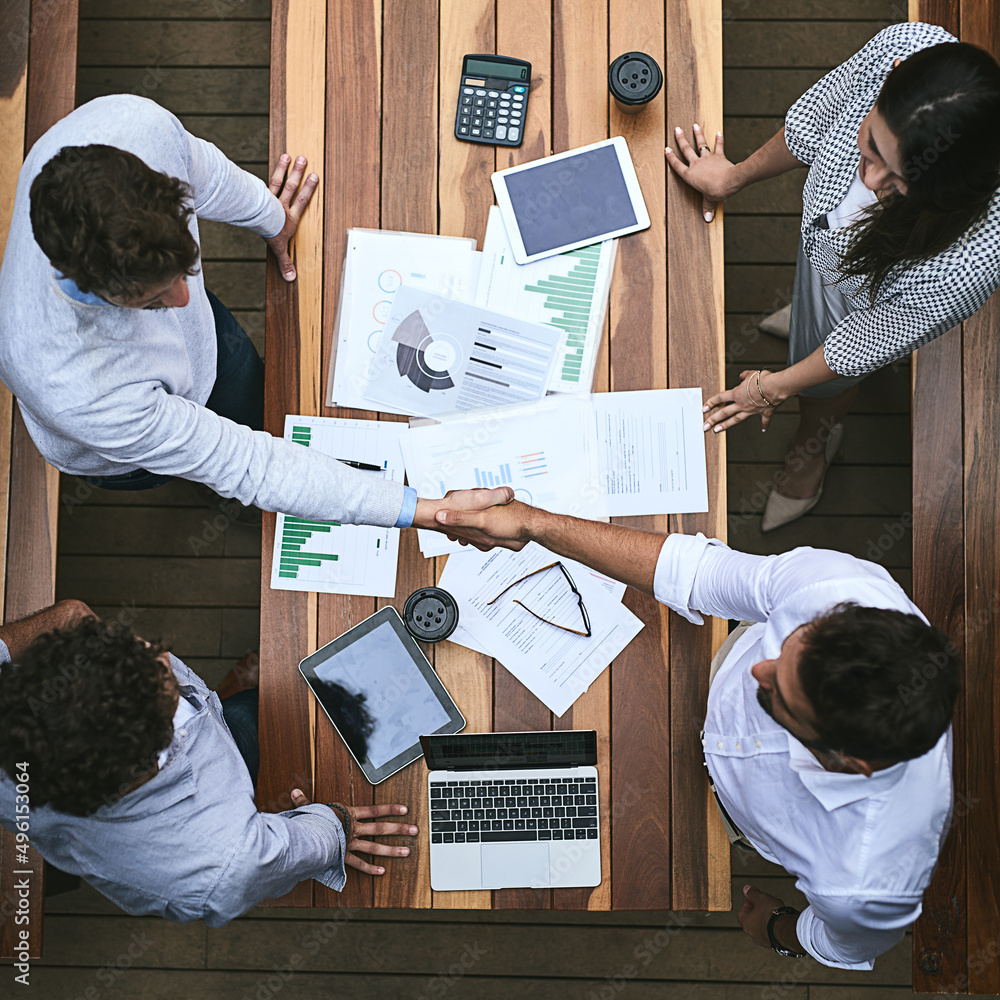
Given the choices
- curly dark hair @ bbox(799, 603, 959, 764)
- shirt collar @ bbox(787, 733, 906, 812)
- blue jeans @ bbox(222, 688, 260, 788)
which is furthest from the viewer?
blue jeans @ bbox(222, 688, 260, 788)

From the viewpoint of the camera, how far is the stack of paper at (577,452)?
157 cm

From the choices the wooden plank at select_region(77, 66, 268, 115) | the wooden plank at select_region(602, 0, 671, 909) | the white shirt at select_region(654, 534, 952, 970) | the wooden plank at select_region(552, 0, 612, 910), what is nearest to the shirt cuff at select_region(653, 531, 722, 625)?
the white shirt at select_region(654, 534, 952, 970)

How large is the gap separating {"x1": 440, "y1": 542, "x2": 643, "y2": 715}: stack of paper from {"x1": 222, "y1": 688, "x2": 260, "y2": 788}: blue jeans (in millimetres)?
549

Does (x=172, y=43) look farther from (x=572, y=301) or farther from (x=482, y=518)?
(x=482, y=518)

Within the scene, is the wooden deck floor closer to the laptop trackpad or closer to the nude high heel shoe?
the nude high heel shoe

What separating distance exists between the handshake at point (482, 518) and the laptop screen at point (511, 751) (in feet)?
1.21

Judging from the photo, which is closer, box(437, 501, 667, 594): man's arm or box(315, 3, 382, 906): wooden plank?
box(437, 501, 667, 594): man's arm

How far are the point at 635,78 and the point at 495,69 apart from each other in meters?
0.29

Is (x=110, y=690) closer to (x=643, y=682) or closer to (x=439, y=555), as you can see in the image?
(x=439, y=555)

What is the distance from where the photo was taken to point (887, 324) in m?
1.43

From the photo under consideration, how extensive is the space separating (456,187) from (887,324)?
34.7 inches

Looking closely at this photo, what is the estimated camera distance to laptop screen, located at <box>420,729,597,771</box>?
1505 mm

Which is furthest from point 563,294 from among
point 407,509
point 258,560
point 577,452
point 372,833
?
point 258,560

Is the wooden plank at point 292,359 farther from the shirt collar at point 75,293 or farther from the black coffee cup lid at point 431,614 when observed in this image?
the shirt collar at point 75,293
